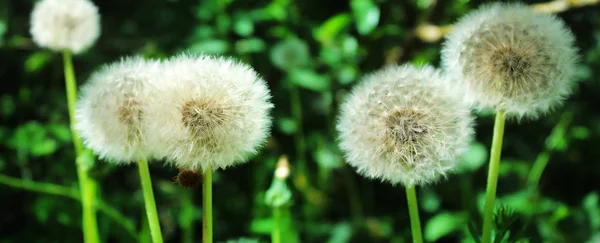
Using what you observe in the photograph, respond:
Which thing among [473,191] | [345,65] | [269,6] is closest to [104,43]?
[269,6]

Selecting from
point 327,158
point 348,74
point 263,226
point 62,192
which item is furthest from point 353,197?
point 62,192

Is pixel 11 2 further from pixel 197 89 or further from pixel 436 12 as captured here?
pixel 197 89

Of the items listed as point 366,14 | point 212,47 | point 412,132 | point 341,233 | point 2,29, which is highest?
point 2,29

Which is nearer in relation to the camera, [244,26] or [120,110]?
[120,110]

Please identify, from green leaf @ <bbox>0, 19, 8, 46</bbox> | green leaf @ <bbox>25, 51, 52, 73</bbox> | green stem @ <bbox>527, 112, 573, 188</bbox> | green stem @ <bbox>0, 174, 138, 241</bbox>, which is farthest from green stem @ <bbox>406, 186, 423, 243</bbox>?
green leaf @ <bbox>0, 19, 8, 46</bbox>

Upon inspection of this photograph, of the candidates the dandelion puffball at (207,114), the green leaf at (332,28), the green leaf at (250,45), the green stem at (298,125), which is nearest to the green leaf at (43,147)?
the green leaf at (250,45)

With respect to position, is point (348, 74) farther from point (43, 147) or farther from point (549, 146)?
point (43, 147)
